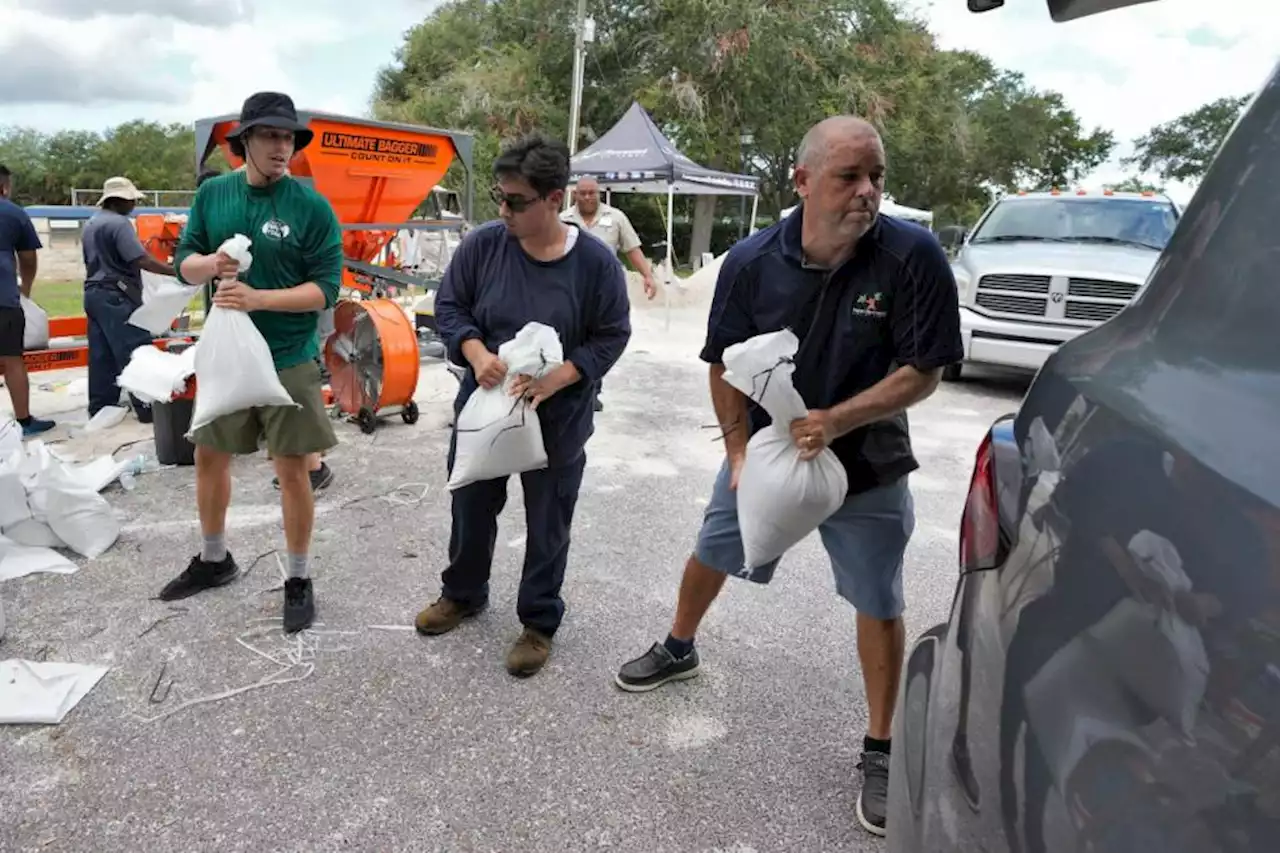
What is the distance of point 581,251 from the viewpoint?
120 inches

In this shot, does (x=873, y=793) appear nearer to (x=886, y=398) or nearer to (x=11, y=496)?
(x=886, y=398)

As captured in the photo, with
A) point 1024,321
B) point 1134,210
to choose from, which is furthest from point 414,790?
point 1134,210

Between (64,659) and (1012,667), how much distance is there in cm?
334

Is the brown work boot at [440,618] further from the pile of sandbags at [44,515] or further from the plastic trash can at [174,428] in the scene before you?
the plastic trash can at [174,428]

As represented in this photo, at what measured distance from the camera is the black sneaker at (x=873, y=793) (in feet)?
7.92

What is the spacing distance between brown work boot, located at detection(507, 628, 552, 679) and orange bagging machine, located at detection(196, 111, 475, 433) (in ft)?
11.1

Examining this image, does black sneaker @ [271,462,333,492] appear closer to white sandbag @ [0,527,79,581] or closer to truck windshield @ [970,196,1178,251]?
white sandbag @ [0,527,79,581]

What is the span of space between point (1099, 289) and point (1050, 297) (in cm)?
42

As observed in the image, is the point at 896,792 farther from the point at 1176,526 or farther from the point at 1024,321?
the point at 1024,321

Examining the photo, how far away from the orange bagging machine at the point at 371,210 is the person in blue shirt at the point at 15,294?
4.09ft

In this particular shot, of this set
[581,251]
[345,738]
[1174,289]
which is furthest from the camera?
[581,251]

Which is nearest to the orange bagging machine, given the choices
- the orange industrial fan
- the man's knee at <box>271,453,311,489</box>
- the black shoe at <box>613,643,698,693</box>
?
the orange industrial fan

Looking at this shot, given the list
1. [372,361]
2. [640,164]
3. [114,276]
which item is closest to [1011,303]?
[372,361]

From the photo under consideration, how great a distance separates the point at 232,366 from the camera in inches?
125
